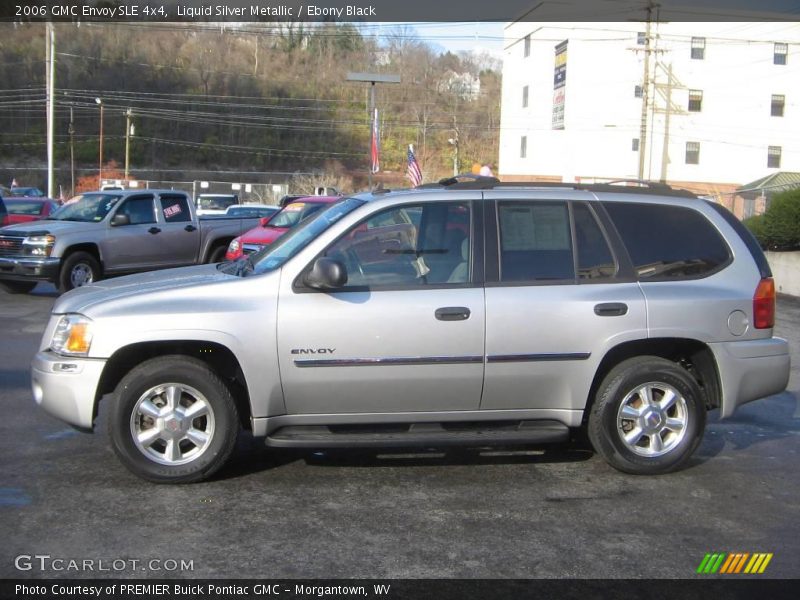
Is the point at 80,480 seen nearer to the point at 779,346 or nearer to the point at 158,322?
the point at 158,322

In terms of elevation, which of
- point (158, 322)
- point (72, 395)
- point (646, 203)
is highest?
point (646, 203)

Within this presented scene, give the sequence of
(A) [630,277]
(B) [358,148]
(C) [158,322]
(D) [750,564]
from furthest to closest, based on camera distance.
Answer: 1. (B) [358,148]
2. (A) [630,277]
3. (C) [158,322]
4. (D) [750,564]

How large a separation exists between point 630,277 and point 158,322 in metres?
3.05

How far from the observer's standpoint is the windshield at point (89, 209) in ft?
49.2

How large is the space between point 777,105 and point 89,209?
48.5 meters

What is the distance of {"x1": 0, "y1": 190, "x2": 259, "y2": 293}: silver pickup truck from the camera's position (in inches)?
558

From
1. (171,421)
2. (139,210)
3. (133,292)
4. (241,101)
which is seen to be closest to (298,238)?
(133,292)

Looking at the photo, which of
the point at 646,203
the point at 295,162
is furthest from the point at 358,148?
the point at 646,203

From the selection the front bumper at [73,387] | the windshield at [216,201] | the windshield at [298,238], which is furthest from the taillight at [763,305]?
the windshield at [216,201]

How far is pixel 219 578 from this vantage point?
405 cm

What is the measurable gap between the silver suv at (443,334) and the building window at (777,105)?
5240cm

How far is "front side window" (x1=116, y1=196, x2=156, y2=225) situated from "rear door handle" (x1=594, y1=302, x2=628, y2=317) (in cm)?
1132

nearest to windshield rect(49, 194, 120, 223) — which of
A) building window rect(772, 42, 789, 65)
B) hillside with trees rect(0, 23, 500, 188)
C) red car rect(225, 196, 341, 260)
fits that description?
red car rect(225, 196, 341, 260)
